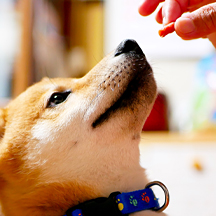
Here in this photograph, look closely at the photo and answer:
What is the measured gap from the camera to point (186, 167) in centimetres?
185

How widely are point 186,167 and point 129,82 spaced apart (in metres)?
1.29

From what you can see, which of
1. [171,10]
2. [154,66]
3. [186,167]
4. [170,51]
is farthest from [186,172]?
[171,10]

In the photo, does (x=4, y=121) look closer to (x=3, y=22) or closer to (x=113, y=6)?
(x=3, y=22)

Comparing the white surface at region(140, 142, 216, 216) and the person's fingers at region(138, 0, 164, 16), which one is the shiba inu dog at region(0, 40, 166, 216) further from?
the white surface at region(140, 142, 216, 216)

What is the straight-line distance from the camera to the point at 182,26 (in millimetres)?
618

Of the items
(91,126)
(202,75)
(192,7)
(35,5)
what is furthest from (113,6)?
(91,126)

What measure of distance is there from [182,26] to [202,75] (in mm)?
1761

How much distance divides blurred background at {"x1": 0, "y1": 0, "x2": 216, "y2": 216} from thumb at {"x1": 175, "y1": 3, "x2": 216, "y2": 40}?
700 mm

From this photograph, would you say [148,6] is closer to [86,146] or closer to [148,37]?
[86,146]

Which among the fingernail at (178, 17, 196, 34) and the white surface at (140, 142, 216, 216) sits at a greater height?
the fingernail at (178, 17, 196, 34)

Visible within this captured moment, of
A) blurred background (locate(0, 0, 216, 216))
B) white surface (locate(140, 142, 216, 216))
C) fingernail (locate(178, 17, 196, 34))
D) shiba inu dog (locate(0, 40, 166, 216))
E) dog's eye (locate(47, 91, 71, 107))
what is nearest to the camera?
fingernail (locate(178, 17, 196, 34))

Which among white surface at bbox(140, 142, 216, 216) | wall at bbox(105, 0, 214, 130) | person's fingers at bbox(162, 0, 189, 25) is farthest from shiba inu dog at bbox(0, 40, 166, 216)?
wall at bbox(105, 0, 214, 130)

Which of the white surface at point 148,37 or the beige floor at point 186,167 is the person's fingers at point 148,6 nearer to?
the beige floor at point 186,167

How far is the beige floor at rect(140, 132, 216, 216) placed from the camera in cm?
173
